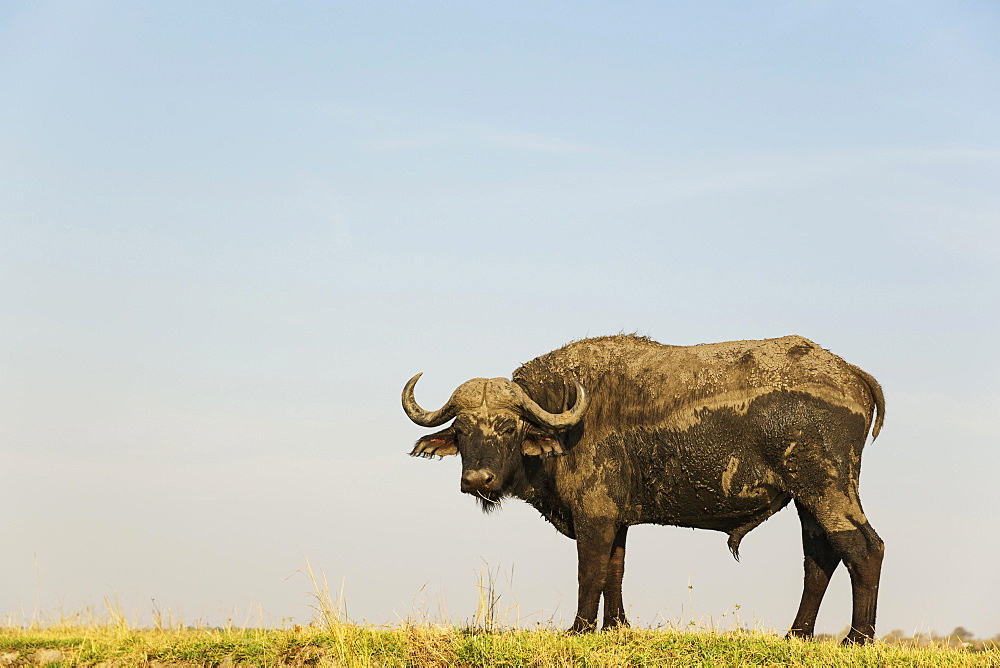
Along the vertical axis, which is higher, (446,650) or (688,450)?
(688,450)

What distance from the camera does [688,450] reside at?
13.2 meters

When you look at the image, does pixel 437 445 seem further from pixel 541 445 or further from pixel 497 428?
pixel 541 445

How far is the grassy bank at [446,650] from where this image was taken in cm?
1091

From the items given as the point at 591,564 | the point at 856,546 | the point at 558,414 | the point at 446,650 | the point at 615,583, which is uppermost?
the point at 558,414

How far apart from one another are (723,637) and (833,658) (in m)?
1.21

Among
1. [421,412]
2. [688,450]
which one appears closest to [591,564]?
[688,450]

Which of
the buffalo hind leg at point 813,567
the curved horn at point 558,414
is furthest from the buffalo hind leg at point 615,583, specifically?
the buffalo hind leg at point 813,567

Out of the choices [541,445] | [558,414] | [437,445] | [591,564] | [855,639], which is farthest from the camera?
[437,445]

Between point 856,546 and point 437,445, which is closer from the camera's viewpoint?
point 856,546

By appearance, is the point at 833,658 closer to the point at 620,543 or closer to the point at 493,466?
the point at 620,543

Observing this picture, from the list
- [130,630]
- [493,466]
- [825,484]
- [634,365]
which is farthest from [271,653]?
[825,484]

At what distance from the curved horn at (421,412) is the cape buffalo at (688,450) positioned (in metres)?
0.03

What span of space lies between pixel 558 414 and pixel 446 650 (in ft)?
11.0

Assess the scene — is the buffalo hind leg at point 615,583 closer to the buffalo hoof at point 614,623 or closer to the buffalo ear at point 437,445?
the buffalo hoof at point 614,623
